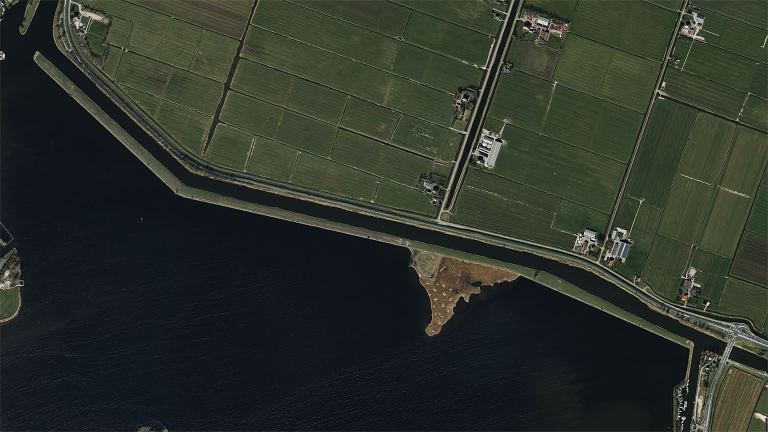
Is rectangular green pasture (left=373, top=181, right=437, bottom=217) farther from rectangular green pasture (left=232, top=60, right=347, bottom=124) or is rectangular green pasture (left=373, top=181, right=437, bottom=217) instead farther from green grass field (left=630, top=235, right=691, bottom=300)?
green grass field (left=630, top=235, right=691, bottom=300)

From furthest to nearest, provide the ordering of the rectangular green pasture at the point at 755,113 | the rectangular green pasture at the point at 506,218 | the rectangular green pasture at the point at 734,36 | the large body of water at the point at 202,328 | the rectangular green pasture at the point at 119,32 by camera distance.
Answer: the rectangular green pasture at the point at 755,113 < the rectangular green pasture at the point at 734,36 < the rectangular green pasture at the point at 506,218 < the rectangular green pasture at the point at 119,32 < the large body of water at the point at 202,328

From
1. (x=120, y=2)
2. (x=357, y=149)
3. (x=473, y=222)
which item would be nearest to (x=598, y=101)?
(x=473, y=222)

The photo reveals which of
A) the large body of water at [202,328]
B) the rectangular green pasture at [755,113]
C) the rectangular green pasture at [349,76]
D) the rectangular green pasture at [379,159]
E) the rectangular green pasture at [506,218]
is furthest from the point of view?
the rectangular green pasture at [755,113]

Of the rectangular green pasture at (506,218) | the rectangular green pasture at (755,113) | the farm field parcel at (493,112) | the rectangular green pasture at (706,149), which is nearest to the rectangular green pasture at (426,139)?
the farm field parcel at (493,112)

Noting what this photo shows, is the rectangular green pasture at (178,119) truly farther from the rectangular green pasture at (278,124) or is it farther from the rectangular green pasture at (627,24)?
the rectangular green pasture at (627,24)

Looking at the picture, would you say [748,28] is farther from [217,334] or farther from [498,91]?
[217,334]

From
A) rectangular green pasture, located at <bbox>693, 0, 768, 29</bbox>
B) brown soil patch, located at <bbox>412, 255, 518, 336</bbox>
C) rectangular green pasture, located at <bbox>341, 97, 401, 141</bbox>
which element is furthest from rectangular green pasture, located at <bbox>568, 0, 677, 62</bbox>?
brown soil patch, located at <bbox>412, 255, 518, 336</bbox>
